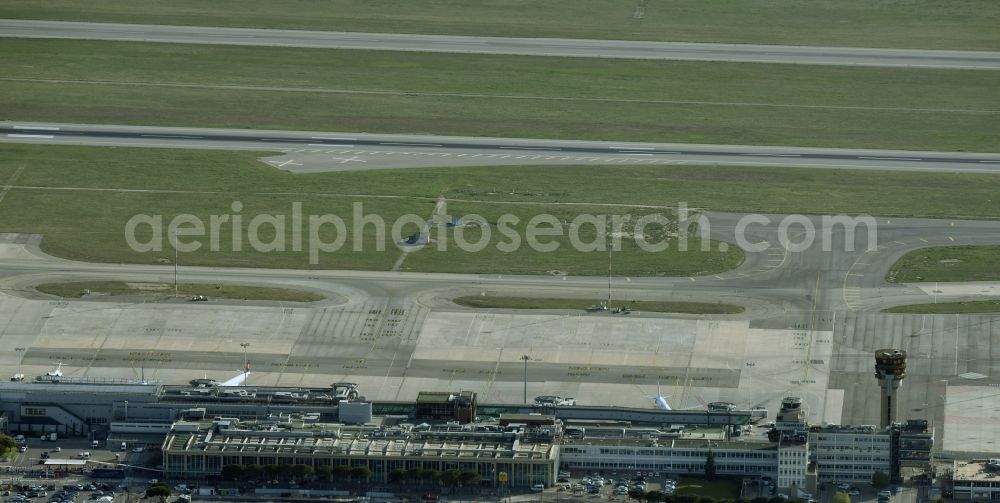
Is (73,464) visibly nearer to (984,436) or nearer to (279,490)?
(279,490)

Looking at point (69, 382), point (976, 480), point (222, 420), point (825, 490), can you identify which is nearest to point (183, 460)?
point (222, 420)

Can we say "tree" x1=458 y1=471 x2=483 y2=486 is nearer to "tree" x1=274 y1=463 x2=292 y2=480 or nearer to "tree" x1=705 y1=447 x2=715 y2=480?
"tree" x1=274 y1=463 x2=292 y2=480

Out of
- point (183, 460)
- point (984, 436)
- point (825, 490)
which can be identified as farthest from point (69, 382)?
point (984, 436)

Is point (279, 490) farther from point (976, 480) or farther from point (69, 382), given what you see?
point (976, 480)

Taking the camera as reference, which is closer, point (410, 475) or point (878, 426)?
point (410, 475)

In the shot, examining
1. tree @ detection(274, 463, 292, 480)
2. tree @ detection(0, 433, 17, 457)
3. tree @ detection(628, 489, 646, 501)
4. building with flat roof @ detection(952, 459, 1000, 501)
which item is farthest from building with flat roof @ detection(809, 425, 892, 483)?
tree @ detection(0, 433, 17, 457)
